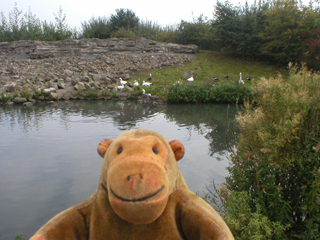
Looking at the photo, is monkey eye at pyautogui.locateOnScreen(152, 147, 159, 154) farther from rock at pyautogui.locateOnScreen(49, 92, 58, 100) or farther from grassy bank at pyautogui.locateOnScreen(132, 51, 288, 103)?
rock at pyautogui.locateOnScreen(49, 92, 58, 100)

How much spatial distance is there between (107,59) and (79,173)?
2008 centimetres

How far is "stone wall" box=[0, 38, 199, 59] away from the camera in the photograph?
27.4 metres

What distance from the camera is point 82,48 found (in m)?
27.7

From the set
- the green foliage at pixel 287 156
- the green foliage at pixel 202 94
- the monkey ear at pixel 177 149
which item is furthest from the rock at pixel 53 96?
the monkey ear at pixel 177 149

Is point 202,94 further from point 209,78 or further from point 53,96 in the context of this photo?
point 53,96

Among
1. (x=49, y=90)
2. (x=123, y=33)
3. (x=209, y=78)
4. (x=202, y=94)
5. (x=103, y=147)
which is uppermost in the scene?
(x=123, y=33)

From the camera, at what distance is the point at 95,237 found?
1.82 metres

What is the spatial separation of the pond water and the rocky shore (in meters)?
2.55

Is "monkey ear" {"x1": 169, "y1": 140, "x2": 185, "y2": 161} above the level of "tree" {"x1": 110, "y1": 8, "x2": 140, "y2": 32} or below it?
below

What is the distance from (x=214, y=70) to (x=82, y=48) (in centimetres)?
1250

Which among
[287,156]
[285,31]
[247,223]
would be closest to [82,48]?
[285,31]

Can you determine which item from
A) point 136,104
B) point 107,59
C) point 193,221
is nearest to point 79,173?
point 193,221

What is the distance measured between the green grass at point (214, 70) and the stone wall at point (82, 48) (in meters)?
3.60

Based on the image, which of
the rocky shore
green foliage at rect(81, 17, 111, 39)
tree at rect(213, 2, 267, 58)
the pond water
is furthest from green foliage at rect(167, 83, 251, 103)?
green foliage at rect(81, 17, 111, 39)
